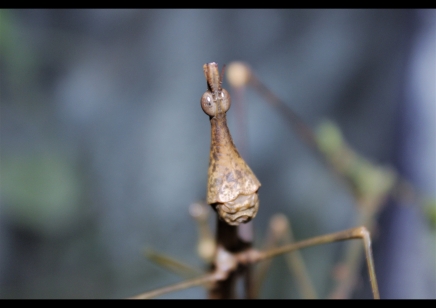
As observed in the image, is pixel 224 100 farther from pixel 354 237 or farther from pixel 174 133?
pixel 174 133

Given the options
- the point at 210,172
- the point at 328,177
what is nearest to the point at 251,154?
the point at 328,177

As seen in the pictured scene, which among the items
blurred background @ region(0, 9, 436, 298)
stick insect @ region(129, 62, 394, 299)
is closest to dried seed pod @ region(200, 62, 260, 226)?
stick insect @ region(129, 62, 394, 299)

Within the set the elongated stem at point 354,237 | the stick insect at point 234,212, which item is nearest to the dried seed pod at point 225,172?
the stick insect at point 234,212

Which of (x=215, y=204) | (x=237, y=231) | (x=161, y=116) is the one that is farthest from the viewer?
(x=161, y=116)

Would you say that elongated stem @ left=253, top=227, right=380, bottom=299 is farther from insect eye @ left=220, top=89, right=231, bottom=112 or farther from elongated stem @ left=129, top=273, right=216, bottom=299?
insect eye @ left=220, top=89, right=231, bottom=112

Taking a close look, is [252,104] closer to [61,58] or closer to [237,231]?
[61,58]
